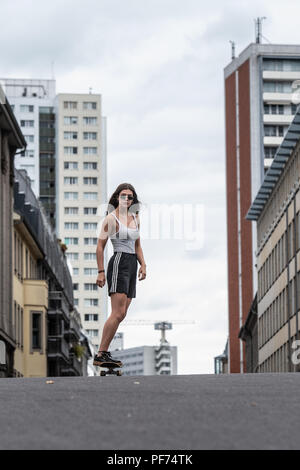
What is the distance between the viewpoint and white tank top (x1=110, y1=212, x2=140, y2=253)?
16578 mm

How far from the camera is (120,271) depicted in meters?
16.7

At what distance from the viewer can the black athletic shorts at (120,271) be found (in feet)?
54.9

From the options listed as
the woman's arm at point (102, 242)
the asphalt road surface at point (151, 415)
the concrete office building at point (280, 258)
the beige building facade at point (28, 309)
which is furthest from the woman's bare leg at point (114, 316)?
the concrete office building at point (280, 258)

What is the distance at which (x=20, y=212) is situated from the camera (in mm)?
68875

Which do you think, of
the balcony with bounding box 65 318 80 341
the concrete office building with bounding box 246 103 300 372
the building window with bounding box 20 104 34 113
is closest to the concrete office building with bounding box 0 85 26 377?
the concrete office building with bounding box 246 103 300 372

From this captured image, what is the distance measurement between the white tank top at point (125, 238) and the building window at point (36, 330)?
57222mm

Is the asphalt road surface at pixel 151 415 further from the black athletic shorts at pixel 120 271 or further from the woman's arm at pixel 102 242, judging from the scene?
the black athletic shorts at pixel 120 271

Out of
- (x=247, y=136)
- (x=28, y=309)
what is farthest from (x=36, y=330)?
(x=247, y=136)

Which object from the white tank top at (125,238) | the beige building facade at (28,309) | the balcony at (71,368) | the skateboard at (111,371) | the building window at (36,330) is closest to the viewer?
the white tank top at (125,238)

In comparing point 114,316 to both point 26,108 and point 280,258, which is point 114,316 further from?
point 26,108

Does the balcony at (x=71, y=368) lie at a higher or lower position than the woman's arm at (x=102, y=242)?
higher

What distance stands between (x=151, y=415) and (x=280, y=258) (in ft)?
240
